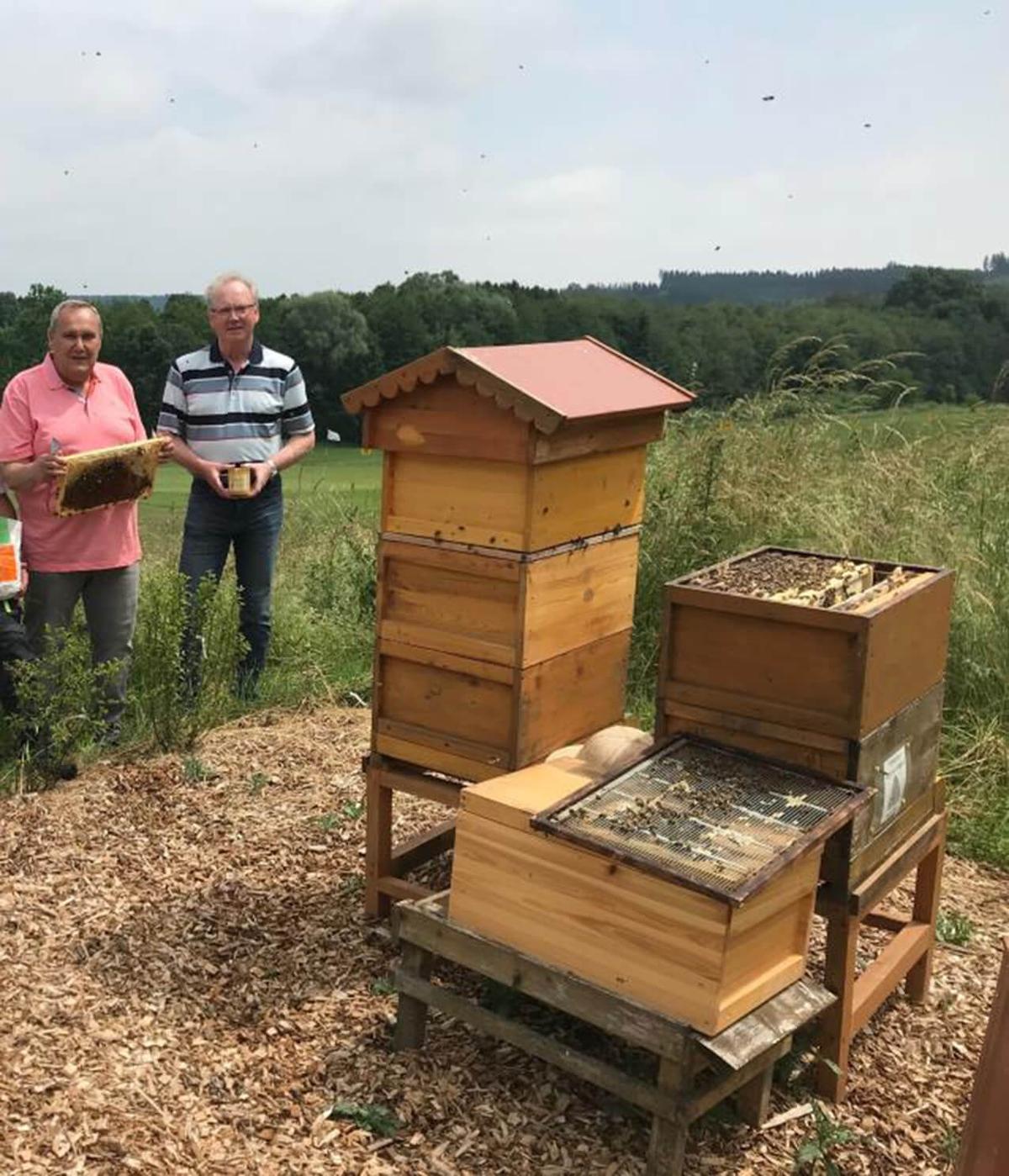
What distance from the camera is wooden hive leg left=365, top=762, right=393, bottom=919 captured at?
12.9 feet

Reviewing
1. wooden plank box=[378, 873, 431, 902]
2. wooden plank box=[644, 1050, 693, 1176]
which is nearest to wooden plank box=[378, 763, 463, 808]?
wooden plank box=[378, 873, 431, 902]

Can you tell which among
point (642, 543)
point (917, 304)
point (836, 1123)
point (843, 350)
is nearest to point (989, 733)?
point (642, 543)

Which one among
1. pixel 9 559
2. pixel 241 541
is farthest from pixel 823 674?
pixel 241 541

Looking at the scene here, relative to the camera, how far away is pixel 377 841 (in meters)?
3.95

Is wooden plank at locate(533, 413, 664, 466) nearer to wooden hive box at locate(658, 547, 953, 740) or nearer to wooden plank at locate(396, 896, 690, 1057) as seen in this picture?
wooden hive box at locate(658, 547, 953, 740)

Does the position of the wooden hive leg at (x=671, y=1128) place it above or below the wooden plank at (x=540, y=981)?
below

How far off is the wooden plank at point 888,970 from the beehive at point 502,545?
1.09 meters

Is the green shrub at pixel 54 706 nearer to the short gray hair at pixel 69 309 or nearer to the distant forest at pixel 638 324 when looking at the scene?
the short gray hair at pixel 69 309

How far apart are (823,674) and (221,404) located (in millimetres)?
3571

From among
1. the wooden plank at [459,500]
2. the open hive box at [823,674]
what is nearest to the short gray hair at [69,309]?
the wooden plank at [459,500]

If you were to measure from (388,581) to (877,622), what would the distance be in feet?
4.93

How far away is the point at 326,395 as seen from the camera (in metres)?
21.8

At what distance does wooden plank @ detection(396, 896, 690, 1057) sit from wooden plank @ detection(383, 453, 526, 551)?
1035 mm

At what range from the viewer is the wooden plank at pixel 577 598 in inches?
136
